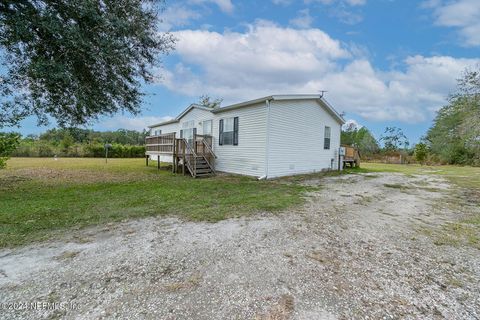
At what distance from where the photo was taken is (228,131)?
1205 centimetres

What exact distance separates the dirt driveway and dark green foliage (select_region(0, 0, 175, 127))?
5.22 meters

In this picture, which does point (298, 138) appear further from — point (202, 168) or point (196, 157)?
point (196, 157)

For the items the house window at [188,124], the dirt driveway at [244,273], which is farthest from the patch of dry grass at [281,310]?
the house window at [188,124]

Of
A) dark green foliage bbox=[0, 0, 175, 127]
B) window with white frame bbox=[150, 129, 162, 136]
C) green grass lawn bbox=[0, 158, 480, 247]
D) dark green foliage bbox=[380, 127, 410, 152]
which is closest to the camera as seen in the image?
green grass lawn bbox=[0, 158, 480, 247]

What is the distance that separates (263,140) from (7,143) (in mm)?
9248

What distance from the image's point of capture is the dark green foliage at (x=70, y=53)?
632 centimetres

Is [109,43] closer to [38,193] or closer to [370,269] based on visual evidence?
[38,193]

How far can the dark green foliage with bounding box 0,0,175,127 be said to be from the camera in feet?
20.7

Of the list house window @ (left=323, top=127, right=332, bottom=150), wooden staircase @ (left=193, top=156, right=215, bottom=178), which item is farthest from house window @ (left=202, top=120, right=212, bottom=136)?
house window @ (left=323, top=127, right=332, bottom=150)

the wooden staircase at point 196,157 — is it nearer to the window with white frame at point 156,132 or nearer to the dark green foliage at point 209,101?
the window with white frame at point 156,132

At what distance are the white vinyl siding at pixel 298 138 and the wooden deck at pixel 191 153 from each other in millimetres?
3211

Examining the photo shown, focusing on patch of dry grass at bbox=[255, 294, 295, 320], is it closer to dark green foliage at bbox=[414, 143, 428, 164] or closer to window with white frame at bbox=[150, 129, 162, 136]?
window with white frame at bbox=[150, 129, 162, 136]

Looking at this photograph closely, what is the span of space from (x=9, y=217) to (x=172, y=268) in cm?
413

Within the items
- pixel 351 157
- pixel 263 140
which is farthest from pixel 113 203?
pixel 351 157
